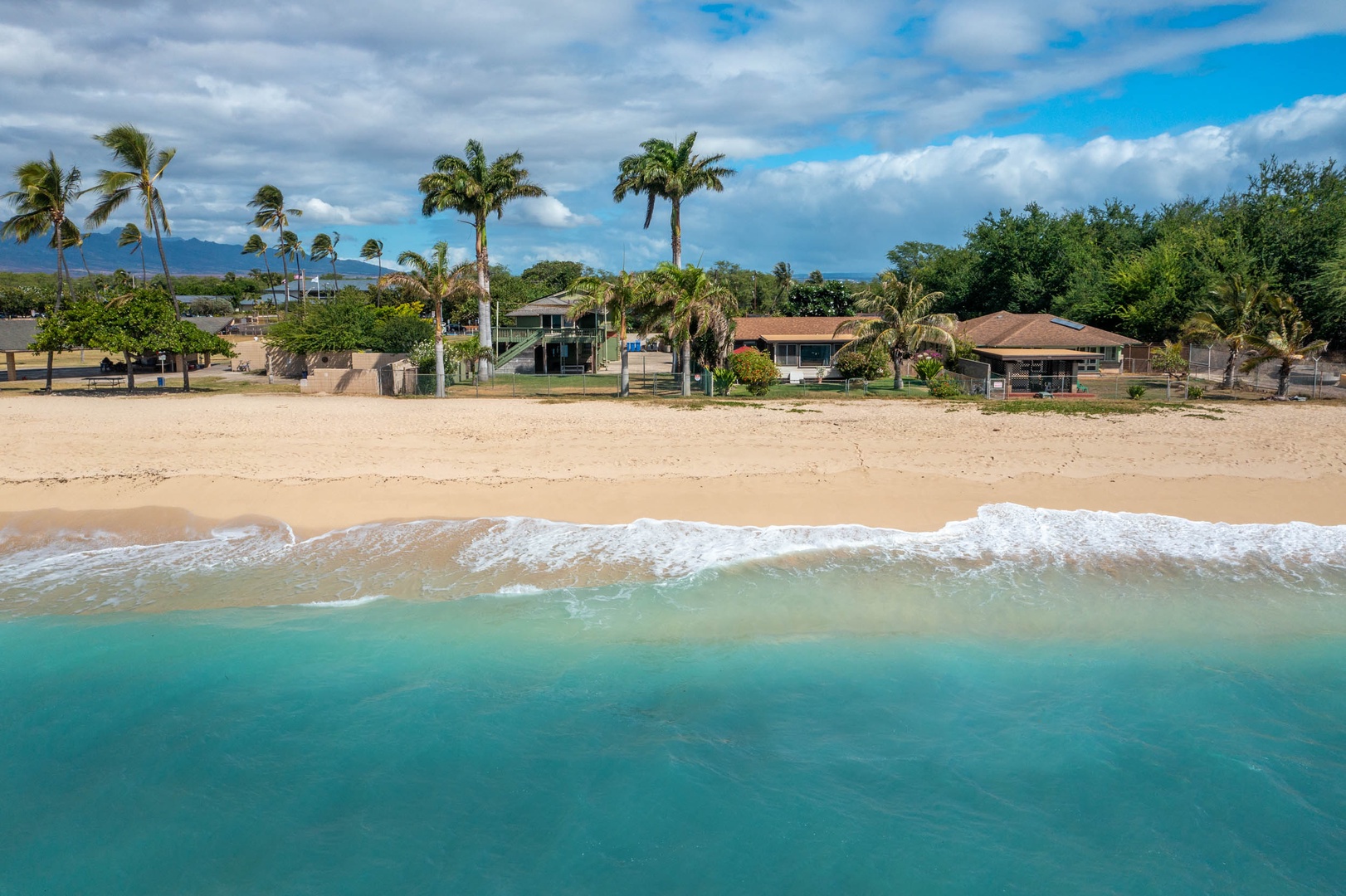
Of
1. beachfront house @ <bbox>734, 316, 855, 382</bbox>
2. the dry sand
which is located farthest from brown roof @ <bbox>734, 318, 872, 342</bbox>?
the dry sand

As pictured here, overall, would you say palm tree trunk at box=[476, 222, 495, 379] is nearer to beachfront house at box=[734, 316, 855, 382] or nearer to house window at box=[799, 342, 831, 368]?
beachfront house at box=[734, 316, 855, 382]

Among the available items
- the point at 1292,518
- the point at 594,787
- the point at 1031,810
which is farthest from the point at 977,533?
the point at 594,787

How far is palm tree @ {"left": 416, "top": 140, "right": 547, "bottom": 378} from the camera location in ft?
134

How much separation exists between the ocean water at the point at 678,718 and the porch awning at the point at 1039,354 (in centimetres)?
2385

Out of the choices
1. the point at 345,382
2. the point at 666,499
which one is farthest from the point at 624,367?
the point at 666,499

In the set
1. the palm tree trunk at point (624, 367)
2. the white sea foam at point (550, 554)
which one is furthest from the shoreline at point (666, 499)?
the palm tree trunk at point (624, 367)

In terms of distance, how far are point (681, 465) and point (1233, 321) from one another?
30.6m

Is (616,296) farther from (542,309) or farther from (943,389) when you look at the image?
(542,309)

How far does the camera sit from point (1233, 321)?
37750 mm

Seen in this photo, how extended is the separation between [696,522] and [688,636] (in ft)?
16.5

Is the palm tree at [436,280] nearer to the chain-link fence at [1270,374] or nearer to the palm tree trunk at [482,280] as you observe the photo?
the palm tree trunk at [482,280]

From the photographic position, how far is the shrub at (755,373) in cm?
3397

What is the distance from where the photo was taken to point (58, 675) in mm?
11695

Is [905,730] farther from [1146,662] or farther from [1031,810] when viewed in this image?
[1146,662]
